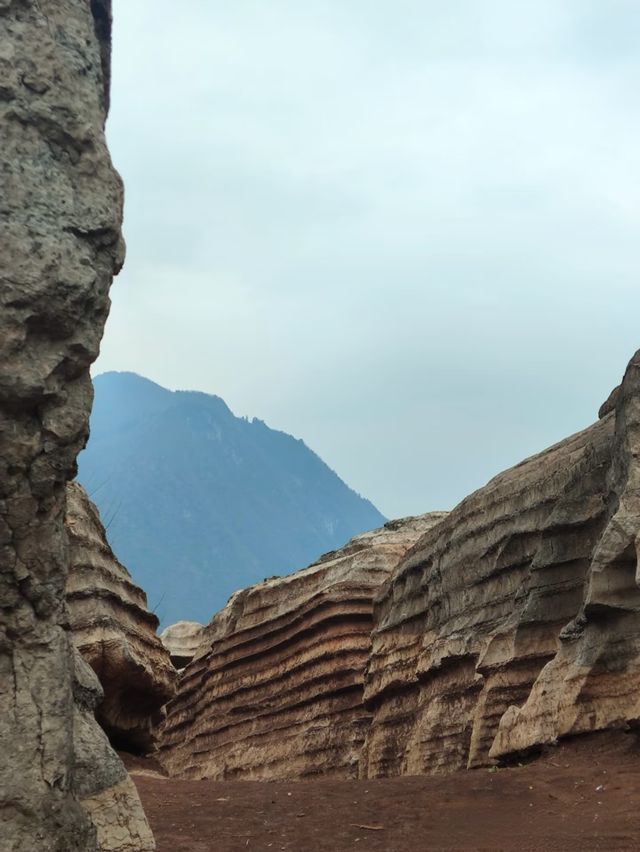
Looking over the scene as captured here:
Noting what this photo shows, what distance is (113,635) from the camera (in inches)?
749

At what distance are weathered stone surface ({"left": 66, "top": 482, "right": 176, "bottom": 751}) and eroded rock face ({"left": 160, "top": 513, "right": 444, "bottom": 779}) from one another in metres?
5.41

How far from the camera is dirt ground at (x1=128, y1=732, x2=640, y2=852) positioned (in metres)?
11.4

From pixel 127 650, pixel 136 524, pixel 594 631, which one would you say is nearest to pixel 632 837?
pixel 594 631

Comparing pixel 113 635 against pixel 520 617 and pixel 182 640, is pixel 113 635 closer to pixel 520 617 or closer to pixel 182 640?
pixel 520 617

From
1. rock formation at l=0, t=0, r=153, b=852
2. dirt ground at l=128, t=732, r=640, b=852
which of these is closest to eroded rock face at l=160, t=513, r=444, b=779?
dirt ground at l=128, t=732, r=640, b=852

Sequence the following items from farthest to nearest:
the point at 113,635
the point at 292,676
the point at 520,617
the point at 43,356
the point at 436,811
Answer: the point at 292,676
the point at 113,635
the point at 520,617
the point at 436,811
the point at 43,356

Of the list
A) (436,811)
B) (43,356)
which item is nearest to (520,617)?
(436,811)

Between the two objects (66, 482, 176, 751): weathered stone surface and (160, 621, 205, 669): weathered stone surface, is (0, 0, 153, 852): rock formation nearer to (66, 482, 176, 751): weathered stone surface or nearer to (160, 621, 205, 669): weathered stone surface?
(66, 482, 176, 751): weathered stone surface

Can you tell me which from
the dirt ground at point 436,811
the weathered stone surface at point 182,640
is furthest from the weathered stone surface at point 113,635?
the weathered stone surface at point 182,640

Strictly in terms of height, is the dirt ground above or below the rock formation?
below

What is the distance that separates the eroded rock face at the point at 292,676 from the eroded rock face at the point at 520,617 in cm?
176

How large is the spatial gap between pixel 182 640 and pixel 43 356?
35.7 m

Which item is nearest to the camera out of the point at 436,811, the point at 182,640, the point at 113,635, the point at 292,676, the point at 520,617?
the point at 436,811

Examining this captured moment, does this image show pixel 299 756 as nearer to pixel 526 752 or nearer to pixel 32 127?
pixel 526 752
